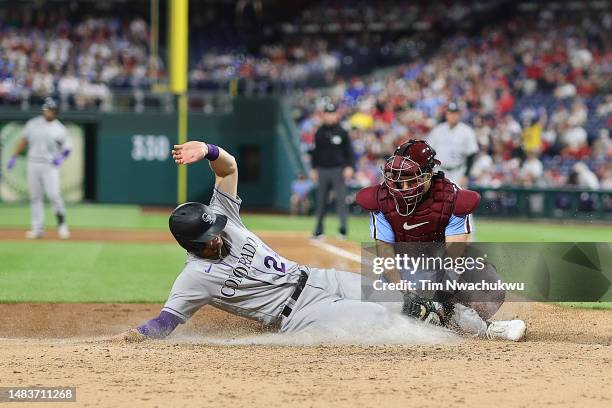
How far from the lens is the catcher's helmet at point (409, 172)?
629 centimetres

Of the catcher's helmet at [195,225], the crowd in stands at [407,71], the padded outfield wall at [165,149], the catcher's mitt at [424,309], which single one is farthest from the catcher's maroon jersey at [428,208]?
the padded outfield wall at [165,149]

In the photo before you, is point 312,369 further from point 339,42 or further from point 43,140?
point 339,42

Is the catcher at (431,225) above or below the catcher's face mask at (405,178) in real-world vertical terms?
below

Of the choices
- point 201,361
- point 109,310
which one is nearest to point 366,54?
point 109,310

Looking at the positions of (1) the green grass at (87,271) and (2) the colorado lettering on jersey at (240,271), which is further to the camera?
(1) the green grass at (87,271)

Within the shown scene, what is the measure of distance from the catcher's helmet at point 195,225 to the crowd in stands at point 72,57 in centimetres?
2181

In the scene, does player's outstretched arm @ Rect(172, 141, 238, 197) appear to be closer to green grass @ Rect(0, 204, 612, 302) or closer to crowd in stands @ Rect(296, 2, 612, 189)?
green grass @ Rect(0, 204, 612, 302)

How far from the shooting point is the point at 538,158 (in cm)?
2238

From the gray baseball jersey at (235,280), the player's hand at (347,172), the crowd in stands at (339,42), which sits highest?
the crowd in stands at (339,42)

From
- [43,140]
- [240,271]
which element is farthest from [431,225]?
[43,140]

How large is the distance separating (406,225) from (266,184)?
21025mm

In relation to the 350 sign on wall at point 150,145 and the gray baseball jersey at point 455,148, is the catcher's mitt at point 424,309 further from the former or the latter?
the 350 sign on wall at point 150,145

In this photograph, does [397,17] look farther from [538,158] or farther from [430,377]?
[430,377]

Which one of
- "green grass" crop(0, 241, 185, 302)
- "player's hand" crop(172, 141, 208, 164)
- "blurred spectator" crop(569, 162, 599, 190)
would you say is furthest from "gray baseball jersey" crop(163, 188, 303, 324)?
"blurred spectator" crop(569, 162, 599, 190)
